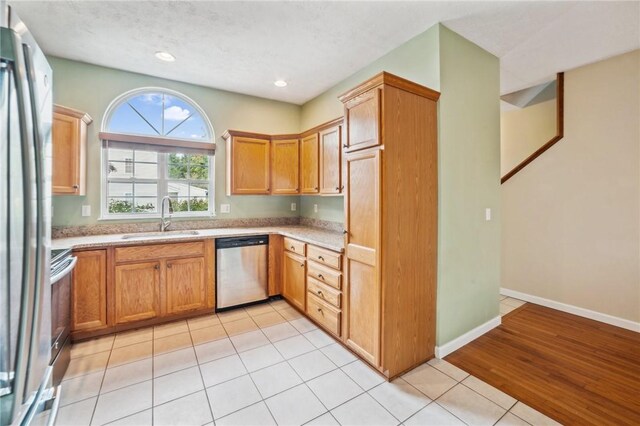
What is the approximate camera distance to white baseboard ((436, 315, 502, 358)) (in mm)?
2399

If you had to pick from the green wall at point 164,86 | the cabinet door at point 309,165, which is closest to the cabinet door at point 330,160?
the cabinet door at point 309,165

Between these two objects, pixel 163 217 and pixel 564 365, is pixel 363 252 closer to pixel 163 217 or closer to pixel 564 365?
pixel 564 365

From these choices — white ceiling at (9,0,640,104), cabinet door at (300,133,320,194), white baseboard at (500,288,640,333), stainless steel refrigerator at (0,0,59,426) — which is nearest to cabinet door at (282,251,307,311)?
cabinet door at (300,133,320,194)

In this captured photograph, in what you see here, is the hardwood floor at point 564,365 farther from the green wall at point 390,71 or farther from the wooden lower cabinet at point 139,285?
the wooden lower cabinet at point 139,285

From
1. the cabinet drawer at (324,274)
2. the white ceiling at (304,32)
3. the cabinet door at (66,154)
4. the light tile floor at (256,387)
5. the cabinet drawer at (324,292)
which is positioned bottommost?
the light tile floor at (256,387)

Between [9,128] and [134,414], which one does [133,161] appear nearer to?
[134,414]

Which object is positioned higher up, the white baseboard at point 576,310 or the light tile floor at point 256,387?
the white baseboard at point 576,310

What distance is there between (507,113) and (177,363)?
5312mm

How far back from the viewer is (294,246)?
10.8ft

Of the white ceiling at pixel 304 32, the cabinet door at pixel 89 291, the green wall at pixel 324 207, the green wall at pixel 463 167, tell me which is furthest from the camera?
the green wall at pixel 324 207

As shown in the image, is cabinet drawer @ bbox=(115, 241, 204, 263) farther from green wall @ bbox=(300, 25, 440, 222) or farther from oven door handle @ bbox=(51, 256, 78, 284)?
green wall @ bbox=(300, 25, 440, 222)

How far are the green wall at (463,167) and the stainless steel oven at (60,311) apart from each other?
9.38 ft

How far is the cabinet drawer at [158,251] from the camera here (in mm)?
2727

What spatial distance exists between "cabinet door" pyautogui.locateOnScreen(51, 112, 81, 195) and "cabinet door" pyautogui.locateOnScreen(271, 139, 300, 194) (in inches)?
81.1
